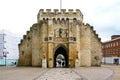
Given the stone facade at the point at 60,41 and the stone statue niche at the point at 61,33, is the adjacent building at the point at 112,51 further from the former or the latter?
the stone statue niche at the point at 61,33

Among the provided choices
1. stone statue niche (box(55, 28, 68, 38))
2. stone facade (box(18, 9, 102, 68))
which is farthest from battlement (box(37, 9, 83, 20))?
stone statue niche (box(55, 28, 68, 38))

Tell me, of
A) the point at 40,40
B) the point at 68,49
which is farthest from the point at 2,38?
the point at 68,49

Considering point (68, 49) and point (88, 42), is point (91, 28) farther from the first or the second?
point (68, 49)

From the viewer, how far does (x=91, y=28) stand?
50.5 metres

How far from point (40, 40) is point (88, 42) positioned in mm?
9528

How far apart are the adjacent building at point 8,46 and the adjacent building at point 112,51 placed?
107 ft

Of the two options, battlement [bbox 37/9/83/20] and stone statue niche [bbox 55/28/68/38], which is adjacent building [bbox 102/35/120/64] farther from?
stone statue niche [bbox 55/28/68/38]

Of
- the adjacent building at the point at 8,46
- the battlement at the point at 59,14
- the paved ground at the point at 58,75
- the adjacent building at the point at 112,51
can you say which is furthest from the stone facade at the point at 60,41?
the adjacent building at the point at 112,51

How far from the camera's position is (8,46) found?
79.8m

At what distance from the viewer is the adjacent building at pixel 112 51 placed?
80.4 metres

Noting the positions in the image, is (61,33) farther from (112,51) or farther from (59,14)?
(112,51)

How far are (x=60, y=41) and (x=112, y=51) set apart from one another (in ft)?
151

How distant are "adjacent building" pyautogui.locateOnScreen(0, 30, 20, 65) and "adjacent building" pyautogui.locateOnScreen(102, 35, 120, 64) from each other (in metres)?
32.6

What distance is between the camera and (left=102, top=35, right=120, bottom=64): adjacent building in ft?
264
